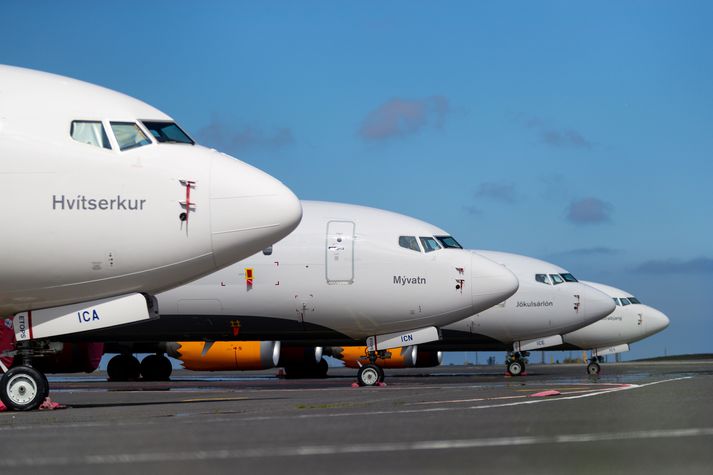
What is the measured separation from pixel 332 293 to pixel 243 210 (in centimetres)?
943

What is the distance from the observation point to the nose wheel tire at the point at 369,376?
23406 mm

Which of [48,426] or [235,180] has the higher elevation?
[235,180]

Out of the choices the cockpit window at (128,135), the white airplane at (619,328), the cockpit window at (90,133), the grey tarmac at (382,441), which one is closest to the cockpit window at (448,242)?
the cockpit window at (128,135)

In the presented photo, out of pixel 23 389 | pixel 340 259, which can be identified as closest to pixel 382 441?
pixel 23 389

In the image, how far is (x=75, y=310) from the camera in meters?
14.3

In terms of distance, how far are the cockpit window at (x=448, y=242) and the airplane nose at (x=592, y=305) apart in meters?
12.2

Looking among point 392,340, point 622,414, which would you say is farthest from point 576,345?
point 622,414

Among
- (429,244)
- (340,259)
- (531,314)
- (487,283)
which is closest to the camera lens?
(340,259)

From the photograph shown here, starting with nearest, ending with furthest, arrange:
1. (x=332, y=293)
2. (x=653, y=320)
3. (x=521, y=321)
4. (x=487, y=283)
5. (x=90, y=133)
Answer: (x=90, y=133)
(x=332, y=293)
(x=487, y=283)
(x=521, y=321)
(x=653, y=320)

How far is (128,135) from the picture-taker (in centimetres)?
1440

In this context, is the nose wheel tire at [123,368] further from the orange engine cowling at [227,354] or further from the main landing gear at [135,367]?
the orange engine cowling at [227,354]

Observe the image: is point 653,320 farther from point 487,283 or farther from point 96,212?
point 96,212

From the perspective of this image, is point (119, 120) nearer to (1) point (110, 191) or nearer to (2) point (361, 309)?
(1) point (110, 191)

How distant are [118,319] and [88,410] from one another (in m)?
1.47
